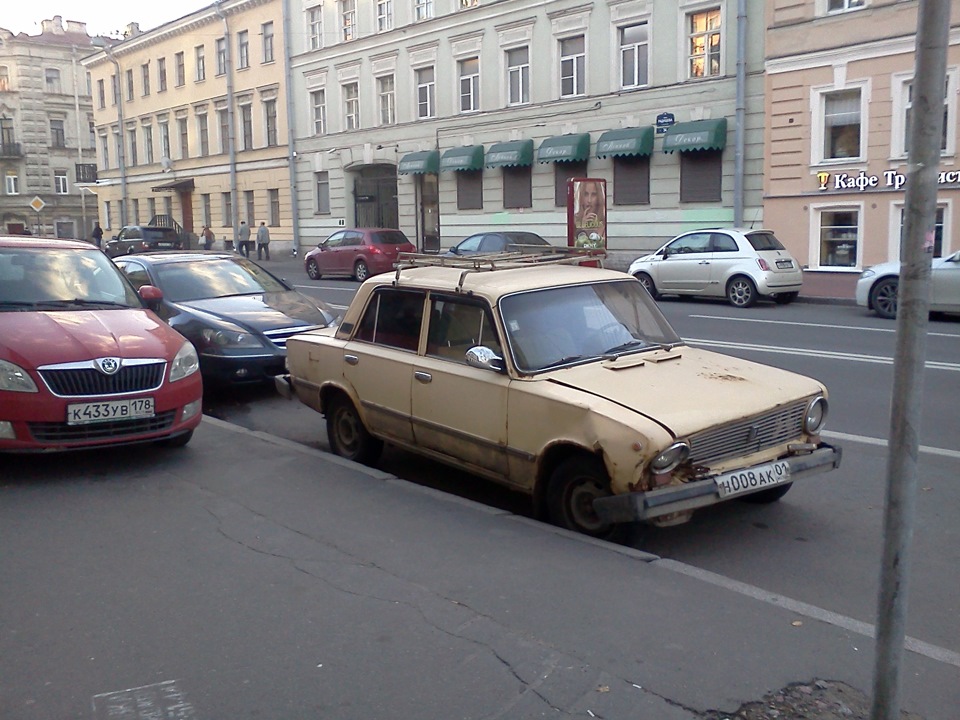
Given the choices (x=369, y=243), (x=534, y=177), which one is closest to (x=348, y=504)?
(x=369, y=243)

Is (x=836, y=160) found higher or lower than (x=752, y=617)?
higher

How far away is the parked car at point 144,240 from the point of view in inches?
1454

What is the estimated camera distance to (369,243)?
28.9 metres

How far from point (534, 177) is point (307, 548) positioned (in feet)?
91.1

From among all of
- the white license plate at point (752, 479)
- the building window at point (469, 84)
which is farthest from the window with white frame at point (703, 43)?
the white license plate at point (752, 479)

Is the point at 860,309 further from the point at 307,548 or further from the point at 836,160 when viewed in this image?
the point at 307,548

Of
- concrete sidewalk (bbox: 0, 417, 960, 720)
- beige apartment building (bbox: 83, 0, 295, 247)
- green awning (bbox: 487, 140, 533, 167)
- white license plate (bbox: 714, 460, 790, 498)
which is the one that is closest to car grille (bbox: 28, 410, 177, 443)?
concrete sidewalk (bbox: 0, 417, 960, 720)

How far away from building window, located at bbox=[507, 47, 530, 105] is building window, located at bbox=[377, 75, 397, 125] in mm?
6422

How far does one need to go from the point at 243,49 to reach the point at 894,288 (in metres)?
36.1

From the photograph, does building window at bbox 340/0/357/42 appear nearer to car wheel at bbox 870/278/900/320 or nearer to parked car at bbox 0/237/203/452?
car wheel at bbox 870/278/900/320

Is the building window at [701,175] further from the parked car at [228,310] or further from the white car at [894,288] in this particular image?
the parked car at [228,310]

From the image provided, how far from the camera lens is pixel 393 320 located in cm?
706

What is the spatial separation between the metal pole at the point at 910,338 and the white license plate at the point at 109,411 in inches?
210

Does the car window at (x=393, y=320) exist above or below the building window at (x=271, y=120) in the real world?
below
